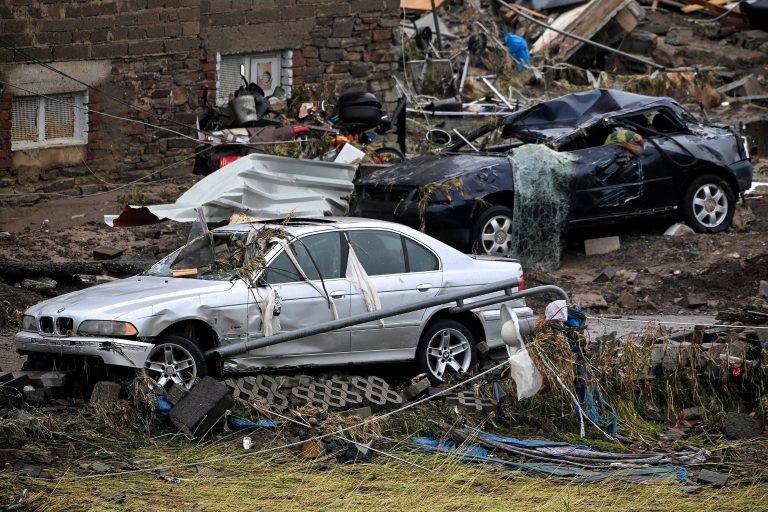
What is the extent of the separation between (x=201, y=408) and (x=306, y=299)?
1657 millimetres

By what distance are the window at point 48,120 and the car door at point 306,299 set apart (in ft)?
27.9

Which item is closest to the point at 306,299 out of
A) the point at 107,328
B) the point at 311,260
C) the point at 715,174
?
the point at 311,260

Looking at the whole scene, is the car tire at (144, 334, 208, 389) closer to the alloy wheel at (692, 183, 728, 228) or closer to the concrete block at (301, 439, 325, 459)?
the concrete block at (301, 439, 325, 459)

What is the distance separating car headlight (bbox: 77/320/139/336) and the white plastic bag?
294cm

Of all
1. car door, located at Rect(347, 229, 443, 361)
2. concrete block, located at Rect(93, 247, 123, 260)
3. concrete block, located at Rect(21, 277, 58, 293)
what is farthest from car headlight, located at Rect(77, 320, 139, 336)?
concrete block, located at Rect(93, 247, 123, 260)

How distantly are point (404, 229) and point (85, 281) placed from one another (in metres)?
4.33

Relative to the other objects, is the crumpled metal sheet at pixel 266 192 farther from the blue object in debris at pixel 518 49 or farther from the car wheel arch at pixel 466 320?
the blue object in debris at pixel 518 49

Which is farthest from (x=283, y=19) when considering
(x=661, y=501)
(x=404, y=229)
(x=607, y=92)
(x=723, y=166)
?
(x=661, y=501)

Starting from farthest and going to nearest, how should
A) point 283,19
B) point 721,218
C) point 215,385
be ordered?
point 283,19 → point 721,218 → point 215,385

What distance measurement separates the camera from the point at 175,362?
33.8 feet

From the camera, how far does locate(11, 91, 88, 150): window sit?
18319 mm

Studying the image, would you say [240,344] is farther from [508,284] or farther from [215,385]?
[508,284]

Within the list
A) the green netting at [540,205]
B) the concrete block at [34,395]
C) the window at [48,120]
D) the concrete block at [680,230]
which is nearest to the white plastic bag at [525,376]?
the concrete block at [34,395]

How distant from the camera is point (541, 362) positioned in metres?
10.4
